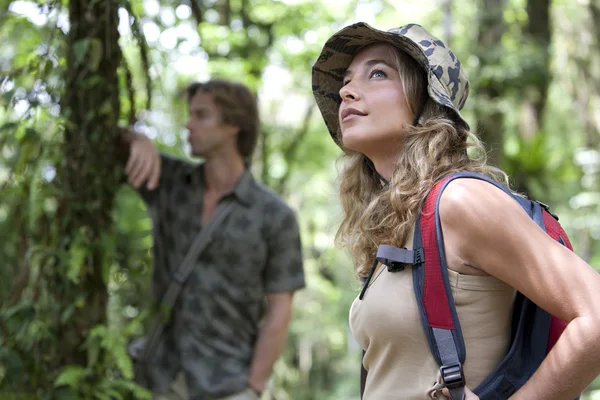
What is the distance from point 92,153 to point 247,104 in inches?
53.5

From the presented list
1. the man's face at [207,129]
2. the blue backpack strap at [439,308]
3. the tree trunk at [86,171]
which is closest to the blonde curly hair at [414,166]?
the blue backpack strap at [439,308]

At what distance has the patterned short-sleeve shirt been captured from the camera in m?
3.86

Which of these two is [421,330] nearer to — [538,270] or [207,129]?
[538,270]

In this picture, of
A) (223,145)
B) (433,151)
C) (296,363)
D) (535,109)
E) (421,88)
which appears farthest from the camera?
(296,363)

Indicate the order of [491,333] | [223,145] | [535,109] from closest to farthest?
[491,333] → [223,145] → [535,109]

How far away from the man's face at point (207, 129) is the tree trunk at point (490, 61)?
6069 mm

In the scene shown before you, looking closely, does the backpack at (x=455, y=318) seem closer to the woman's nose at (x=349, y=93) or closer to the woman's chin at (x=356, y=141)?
the woman's chin at (x=356, y=141)

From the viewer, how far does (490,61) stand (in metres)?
10.3

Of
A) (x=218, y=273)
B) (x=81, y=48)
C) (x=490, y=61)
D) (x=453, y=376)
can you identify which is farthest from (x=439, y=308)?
(x=490, y=61)

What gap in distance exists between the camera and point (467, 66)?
10359mm

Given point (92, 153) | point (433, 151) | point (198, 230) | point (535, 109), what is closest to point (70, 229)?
point (92, 153)

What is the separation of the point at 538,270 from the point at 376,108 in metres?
0.70

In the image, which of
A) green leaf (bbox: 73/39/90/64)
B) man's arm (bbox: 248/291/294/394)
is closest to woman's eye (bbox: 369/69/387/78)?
green leaf (bbox: 73/39/90/64)

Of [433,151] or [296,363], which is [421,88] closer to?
[433,151]
